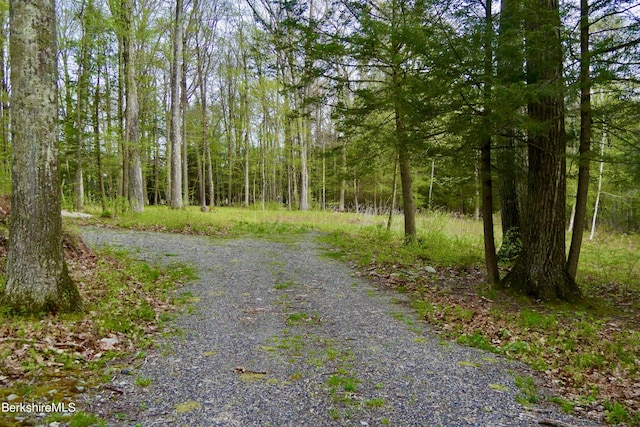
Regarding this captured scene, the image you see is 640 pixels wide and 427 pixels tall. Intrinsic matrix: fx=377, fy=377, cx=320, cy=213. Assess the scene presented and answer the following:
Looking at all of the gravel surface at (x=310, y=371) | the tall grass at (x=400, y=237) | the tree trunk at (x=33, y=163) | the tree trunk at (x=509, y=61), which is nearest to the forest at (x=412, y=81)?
the tree trunk at (x=509, y=61)

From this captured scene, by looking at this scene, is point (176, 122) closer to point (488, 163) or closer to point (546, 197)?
point (488, 163)

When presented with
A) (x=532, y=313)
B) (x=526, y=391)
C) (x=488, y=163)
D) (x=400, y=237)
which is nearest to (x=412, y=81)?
(x=488, y=163)

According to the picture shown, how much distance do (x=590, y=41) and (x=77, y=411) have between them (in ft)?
24.9

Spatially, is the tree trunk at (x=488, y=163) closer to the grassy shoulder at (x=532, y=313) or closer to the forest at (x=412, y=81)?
the forest at (x=412, y=81)

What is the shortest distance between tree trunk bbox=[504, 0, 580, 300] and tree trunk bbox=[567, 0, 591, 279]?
0.84 ft

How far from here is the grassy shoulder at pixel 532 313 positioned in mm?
3482

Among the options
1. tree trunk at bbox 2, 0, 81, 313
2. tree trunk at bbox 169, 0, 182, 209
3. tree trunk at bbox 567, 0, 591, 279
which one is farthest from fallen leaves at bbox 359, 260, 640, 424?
tree trunk at bbox 169, 0, 182, 209

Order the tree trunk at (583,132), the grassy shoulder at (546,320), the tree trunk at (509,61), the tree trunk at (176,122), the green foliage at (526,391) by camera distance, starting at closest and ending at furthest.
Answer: the green foliage at (526,391)
the grassy shoulder at (546,320)
the tree trunk at (509,61)
the tree trunk at (583,132)
the tree trunk at (176,122)

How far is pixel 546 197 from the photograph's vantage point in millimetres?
5902

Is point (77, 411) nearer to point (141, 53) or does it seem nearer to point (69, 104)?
point (69, 104)

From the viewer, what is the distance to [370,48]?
7445 millimetres

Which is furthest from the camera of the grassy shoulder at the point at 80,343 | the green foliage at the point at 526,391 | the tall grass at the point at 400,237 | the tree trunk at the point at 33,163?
the tall grass at the point at 400,237

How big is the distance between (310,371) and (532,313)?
11.6 feet

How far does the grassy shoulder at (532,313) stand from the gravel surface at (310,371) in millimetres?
379
